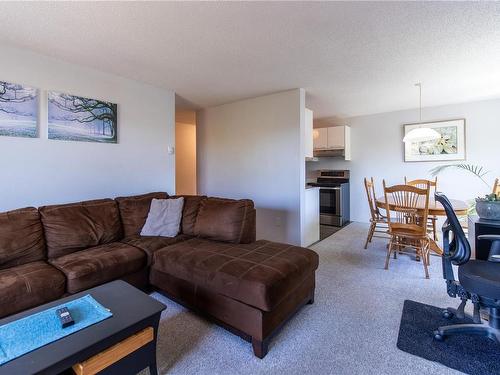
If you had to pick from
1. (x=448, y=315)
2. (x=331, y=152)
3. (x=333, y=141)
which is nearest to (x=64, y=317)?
(x=448, y=315)

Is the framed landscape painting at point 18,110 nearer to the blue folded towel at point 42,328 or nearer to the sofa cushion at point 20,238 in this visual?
the sofa cushion at point 20,238

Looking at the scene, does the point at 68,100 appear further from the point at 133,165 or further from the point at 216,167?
the point at 216,167

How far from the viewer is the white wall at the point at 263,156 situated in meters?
3.66

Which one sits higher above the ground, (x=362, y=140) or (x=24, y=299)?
(x=362, y=140)

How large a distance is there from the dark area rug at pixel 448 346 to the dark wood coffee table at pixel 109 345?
161 cm

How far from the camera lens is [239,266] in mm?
1830

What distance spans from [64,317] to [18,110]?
2196 millimetres

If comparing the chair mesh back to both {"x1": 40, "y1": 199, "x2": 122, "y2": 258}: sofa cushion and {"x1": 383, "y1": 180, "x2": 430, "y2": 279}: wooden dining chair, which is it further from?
{"x1": 40, "y1": 199, "x2": 122, "y2": 258}: sofa cushion

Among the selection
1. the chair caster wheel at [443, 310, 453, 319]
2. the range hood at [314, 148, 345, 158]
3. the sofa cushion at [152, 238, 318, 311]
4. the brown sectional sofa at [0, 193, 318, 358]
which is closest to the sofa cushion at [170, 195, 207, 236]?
the brown sectional sofa at [0, 193, 318, 358]

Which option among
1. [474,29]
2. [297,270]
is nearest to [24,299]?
[297,270]

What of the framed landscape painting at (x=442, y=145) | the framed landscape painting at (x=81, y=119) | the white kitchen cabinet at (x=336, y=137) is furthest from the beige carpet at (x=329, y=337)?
the white kitchen cabinet at (x=336, y=137)

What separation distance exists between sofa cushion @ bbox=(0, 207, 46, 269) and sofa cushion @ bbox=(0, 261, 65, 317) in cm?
13

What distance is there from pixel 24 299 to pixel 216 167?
3.28 metres

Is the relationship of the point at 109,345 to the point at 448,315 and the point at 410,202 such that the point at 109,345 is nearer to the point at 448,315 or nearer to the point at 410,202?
the point at 448,315
